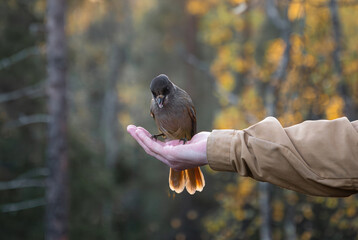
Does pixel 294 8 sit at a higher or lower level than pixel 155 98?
higher

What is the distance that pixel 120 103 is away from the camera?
27.1 meters

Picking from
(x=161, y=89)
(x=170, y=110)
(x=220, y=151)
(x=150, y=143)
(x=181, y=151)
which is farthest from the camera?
(x=170, y=110)

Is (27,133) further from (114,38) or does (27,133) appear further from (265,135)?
(114,38)

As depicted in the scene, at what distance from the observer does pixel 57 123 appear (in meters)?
8.84

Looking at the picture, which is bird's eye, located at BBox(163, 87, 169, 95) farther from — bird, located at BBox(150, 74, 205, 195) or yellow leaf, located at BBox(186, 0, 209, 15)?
yellow leaf, located at BBox(186, 0, 209, 15)

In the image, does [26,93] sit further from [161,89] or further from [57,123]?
[161,89]

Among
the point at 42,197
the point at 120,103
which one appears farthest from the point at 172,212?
the point at 120,103

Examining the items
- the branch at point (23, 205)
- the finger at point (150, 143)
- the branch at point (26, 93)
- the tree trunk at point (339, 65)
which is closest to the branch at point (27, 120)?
the branch at point (26, 93)

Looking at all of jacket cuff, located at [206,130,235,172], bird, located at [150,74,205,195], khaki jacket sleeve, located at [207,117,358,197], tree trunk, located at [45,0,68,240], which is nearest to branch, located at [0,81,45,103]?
tree trunk, located at [45,0,68,240]

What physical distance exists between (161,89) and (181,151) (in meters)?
1.29

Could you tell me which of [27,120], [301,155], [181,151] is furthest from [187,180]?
[27,120]

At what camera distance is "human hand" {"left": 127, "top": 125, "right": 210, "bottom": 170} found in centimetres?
242

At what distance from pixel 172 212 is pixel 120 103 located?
9.92 meters

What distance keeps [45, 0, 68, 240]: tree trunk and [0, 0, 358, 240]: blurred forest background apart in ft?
0.58
